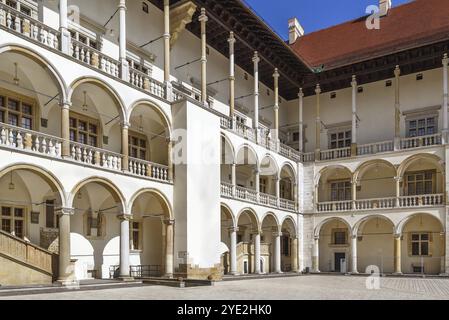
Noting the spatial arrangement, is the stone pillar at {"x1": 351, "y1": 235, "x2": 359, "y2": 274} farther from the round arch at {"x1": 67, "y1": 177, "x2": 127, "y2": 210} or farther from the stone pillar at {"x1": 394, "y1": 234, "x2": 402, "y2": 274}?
the round arch at {"x1": 67, "y1": 177, "x2": 127, "y2": 210}

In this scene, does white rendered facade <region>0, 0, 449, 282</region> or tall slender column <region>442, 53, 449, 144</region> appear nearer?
white rendered facade <region>0, 0, 449, 282</region>

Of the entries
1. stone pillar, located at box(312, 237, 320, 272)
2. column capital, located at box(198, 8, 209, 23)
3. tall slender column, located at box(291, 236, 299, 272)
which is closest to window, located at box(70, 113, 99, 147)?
column capital, located at box(198, 8, 209, 23)

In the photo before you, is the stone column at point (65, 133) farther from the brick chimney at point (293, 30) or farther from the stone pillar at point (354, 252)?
the brick chimney at point (293, 30)

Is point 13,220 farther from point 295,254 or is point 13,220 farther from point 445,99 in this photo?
point 445,99

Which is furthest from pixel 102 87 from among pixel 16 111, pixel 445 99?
pixel 445 99

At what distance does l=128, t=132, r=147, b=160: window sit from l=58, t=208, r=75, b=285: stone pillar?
18.0ft

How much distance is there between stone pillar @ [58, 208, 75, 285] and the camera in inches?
466

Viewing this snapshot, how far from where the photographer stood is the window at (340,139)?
2736 centimetres

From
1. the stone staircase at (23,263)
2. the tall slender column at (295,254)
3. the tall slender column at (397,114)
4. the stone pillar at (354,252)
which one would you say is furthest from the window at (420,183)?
the stone staircase at (23,263)

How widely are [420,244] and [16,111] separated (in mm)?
21167

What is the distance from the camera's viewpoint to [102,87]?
556 inches
